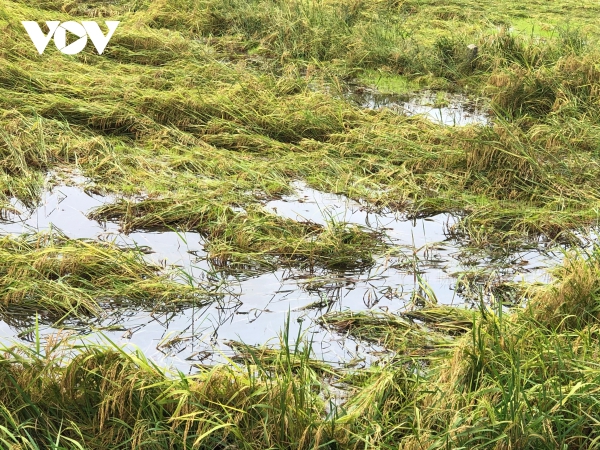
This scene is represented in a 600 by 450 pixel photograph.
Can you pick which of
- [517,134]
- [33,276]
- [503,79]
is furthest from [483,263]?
[503,79]

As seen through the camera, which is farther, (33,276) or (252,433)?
(33,276)

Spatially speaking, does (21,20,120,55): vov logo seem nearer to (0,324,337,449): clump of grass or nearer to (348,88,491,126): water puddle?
(348,88,491,126): water puddle

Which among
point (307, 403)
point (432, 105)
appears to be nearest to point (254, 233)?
point (307, 403)

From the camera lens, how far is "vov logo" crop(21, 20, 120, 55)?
6.87 meters

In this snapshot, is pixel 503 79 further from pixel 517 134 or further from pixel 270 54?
pixel 270 54

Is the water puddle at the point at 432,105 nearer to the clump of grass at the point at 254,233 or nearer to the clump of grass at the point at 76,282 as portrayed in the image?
the clump of grass at the point at 254,233

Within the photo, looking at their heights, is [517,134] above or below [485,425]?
below

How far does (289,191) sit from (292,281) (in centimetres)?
105

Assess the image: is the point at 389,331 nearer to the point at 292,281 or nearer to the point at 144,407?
the point at 292,281

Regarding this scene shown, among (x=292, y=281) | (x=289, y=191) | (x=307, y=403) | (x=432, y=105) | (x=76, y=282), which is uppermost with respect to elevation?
(x=307, y=403)

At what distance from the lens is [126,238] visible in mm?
4176

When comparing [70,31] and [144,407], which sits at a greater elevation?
[144,407]

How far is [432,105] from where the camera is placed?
21.3 ft

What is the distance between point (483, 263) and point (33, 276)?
208cm
